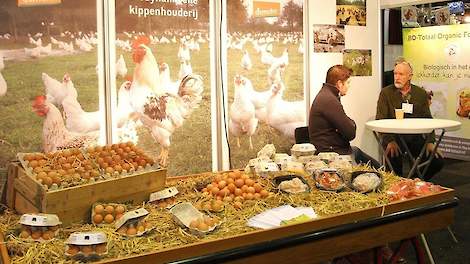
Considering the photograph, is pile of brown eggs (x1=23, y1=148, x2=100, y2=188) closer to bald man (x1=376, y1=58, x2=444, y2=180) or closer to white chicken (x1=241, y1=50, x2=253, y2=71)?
white chicken (x1=241, y1=50, x2=253, y2=71)

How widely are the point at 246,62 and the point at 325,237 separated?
2626mm

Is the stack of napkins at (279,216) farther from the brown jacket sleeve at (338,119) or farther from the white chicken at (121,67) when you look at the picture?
the white chicken at (121,67)

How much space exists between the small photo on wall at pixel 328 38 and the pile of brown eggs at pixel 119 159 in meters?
2.74

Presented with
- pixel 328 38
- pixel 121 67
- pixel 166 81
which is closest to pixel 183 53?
pixel 166 81

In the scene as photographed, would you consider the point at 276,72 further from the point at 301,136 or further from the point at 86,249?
the point at 86,249

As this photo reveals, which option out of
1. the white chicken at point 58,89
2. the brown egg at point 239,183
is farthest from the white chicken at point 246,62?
the brown egg at point 239,183

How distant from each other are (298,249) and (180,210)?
0.57 meters

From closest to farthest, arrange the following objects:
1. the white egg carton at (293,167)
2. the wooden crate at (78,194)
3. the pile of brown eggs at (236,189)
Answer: the wooden crate at (78,194) < the pile of brown eggs at (236,189) < the white egg carton at (293,167)

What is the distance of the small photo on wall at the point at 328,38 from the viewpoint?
508 cm

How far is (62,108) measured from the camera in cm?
389

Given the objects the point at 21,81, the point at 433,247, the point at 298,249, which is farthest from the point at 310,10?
the point at 298,249

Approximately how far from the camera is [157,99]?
429cm

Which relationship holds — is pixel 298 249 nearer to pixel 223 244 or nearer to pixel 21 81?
pixel 223 244

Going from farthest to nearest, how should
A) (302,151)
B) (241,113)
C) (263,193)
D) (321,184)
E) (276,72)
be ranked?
(276,72), (241,113), (302,151), (321,184), (263,193)
